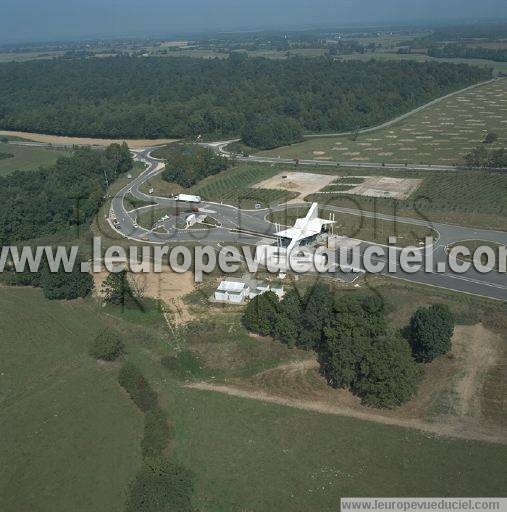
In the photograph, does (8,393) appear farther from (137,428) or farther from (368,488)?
(368,488)

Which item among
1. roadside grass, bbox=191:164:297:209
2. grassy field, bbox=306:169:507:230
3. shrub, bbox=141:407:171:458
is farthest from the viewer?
roadside grass, bbox=191:164:297:209

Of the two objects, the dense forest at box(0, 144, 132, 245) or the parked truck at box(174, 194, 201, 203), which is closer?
the dense forest at box(0, 144, 132, 245)

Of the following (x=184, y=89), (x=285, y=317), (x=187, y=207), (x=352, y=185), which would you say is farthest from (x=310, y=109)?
(x=285, y=317)

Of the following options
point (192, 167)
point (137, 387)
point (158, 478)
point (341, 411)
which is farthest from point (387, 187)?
point (158, 478)

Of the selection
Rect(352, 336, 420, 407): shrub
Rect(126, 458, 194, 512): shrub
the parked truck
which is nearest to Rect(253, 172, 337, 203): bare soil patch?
the parked truck

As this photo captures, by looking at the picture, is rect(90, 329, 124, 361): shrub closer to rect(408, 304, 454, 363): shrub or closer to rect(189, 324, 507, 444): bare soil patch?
rect(189, 324, 507, 444): bare soil patch

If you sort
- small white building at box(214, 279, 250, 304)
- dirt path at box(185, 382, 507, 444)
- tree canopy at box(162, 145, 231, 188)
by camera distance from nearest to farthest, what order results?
dirt path at box(185, 382, 507, 444), small white building at box(214, 279, 250, 304), tree canopy at box(162, 145, 231, 188)

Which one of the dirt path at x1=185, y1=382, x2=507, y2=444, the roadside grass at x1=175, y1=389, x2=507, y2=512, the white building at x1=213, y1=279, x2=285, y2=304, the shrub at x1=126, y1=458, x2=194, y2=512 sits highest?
→ the white building at x1=213, y1=279, x2=285, y2=304
